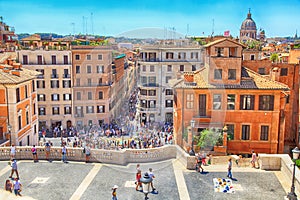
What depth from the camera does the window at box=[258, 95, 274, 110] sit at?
90.7 feet

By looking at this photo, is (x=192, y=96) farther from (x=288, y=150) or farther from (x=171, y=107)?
(x=288, y=150)

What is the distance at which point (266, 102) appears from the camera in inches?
1092

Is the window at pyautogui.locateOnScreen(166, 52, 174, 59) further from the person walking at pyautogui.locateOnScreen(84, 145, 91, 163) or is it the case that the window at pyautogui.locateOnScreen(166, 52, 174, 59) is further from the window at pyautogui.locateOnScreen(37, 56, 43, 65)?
the window at pyautogui.locateOnScreen(37, 56, 43, 65)

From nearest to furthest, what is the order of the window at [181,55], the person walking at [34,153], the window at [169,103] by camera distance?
the window at [181,55], the person walking at [34,153], the window at [169,103]

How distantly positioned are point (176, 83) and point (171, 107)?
124 inches

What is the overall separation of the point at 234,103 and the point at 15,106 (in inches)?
683

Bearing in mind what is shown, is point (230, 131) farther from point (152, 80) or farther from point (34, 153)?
point (34, 153)

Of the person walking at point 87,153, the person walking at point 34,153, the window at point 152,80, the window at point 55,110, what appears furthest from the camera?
the window at point 55,110

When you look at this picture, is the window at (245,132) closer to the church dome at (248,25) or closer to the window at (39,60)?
the window at (39,60)

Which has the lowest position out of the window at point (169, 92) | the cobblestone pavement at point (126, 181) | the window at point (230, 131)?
the cobblestone pavement at point (126, 181)

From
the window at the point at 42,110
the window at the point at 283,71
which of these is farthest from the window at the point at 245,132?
the window at the point at 42,110

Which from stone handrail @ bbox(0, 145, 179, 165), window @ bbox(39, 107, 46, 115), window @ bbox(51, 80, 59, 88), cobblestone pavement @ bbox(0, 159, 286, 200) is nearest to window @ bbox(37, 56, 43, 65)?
window @ bbox(51, 80, 59, 88)

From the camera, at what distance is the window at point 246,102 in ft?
91.1

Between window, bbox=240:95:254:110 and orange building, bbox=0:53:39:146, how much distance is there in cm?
1767
